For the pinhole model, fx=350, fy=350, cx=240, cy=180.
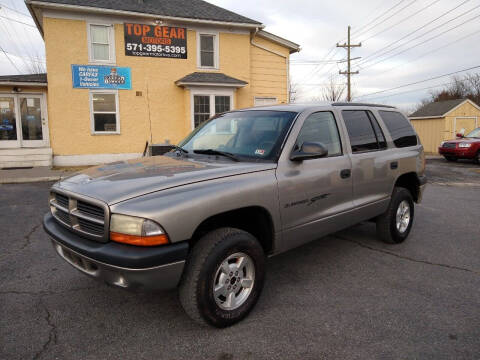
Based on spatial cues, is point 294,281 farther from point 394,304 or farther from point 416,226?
point 416,226

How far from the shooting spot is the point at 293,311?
10.1 ft

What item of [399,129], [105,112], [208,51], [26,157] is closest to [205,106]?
[208,51]

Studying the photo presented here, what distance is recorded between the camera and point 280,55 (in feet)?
54.1

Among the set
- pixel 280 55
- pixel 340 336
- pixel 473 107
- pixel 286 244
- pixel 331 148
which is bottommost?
pixel 340 336

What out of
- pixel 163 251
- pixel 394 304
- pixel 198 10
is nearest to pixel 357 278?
pixel 394 304

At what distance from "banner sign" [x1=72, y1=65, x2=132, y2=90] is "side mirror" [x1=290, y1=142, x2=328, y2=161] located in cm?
1222

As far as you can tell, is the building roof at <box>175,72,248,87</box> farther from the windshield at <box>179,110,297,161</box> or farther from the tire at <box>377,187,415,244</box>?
the tire at <box>377,187,415,244</box>

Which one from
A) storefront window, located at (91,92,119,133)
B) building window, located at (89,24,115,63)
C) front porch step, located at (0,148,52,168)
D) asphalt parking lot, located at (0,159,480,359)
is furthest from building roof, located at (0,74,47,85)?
asphalt parking lot, located at (0,159,480,359)

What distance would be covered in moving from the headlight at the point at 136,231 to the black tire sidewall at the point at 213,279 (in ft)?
1.33

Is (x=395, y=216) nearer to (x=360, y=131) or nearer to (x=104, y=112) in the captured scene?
(x=360, y=131)

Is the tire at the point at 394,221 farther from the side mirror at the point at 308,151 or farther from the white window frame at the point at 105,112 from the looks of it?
the white window frame at the point at 105,112

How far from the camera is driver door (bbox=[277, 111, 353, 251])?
127 inches

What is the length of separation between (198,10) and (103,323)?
584 inches

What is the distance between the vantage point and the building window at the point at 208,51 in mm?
14936
